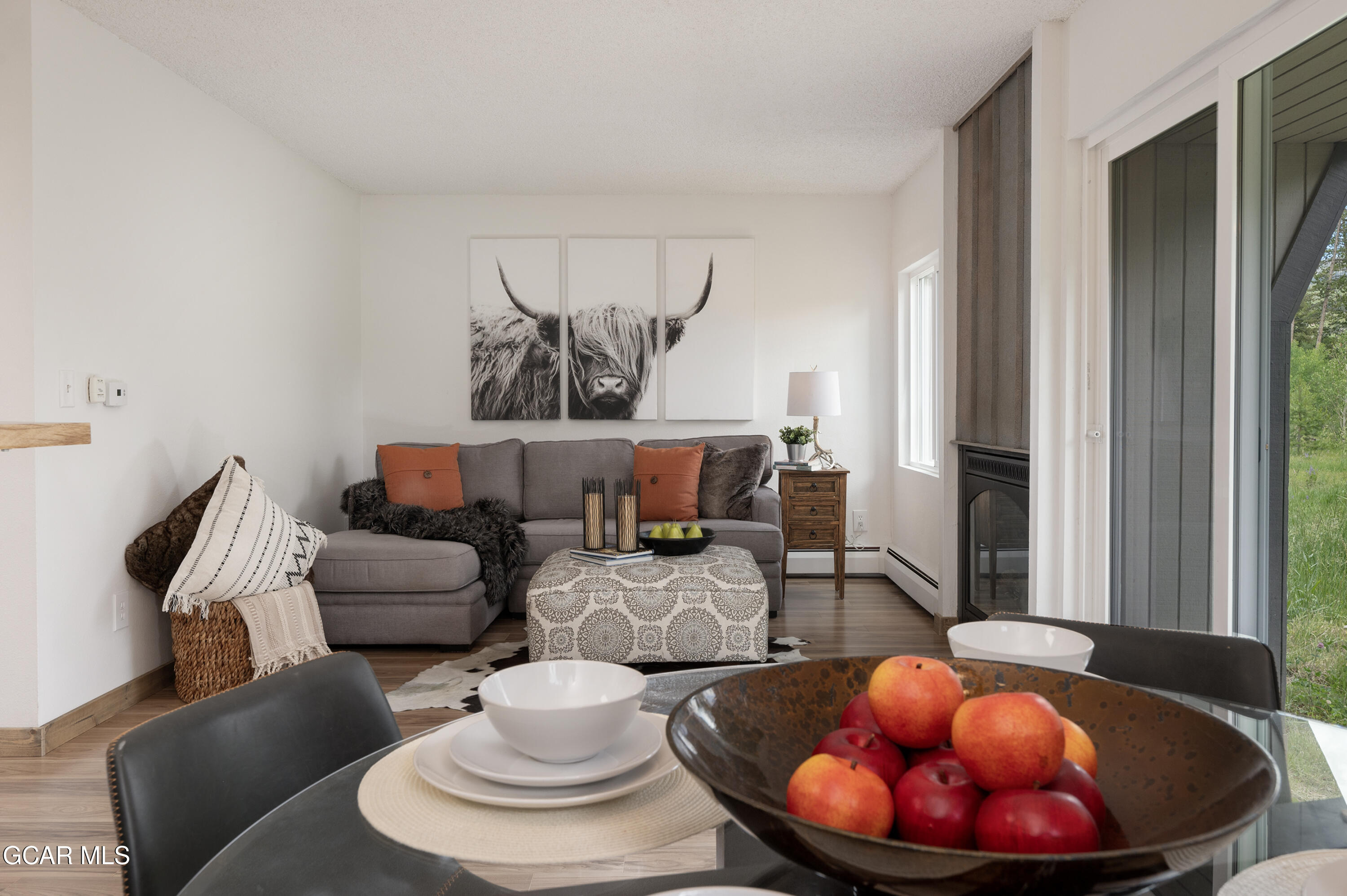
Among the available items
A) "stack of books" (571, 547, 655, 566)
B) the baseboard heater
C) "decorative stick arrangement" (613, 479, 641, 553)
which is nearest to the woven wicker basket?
"stack of books" (571, 547, 655, 566)

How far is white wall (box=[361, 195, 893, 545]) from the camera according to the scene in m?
5.79

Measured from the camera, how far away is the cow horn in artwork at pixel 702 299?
19.0ft

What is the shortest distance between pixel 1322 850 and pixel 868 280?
5378mm

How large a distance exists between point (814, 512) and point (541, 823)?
4.54m

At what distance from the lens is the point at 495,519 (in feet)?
15.1

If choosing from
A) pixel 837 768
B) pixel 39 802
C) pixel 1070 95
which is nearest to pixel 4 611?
pixel 39 802

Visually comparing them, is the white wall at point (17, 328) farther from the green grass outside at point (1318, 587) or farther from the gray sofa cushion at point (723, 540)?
the green grass outside at point (1318, 587)

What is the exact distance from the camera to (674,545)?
3.84m

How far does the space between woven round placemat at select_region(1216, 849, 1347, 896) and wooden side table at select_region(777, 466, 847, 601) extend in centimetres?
443

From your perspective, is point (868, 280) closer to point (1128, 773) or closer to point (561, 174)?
point (561, 174)

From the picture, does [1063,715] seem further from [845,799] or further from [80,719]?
[80,719]

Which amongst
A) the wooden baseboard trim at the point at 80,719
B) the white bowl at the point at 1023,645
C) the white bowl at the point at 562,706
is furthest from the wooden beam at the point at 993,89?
the wooden baseboard trim at the point at 80,719

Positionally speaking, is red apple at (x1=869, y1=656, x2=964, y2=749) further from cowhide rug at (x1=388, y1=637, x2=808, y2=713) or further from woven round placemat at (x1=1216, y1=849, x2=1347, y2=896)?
cowhide rug at (x1=388, y1=637, x2=808, y2=713)

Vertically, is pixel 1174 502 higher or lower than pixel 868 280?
lower
